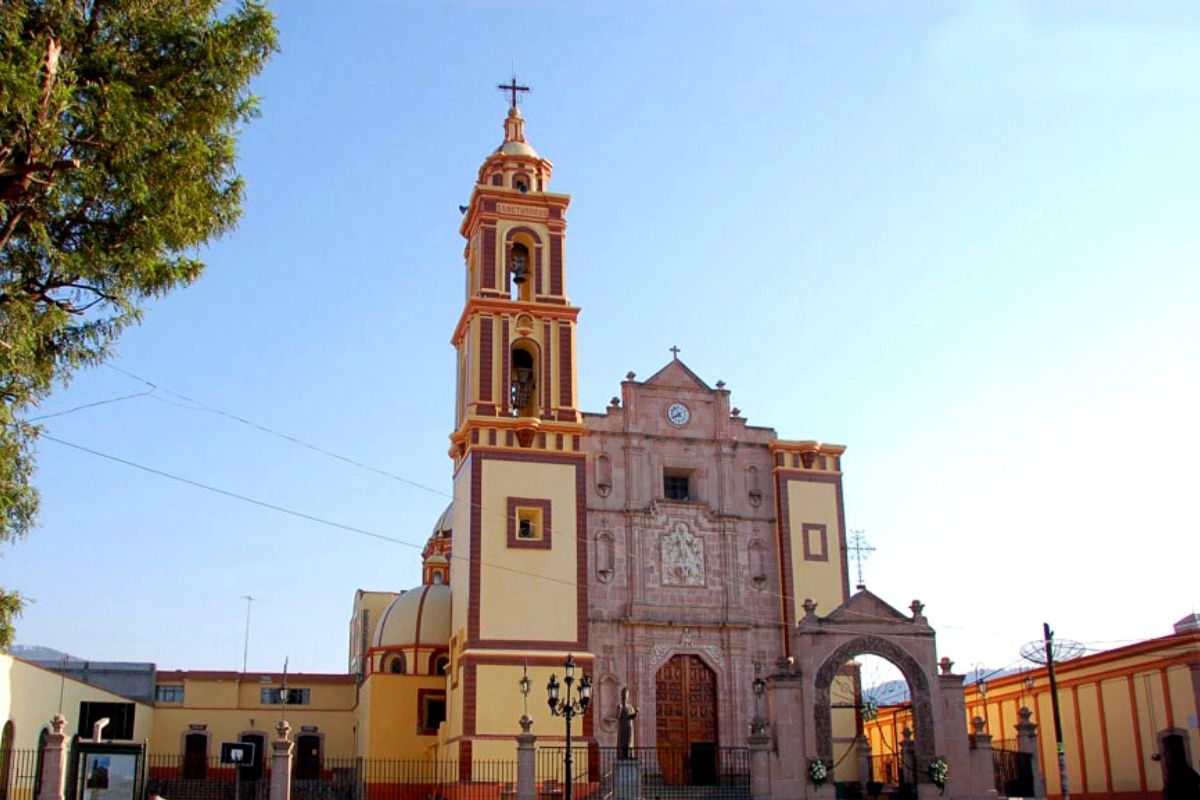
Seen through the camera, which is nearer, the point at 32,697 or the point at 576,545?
the point at 32,697

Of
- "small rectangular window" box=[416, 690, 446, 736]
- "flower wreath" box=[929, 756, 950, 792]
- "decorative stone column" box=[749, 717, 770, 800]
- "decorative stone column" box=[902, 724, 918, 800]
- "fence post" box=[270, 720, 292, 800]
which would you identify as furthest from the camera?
"small rectangular window" box=[416, 690, 446, 736]

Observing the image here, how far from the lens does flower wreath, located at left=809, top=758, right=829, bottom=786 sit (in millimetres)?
28531

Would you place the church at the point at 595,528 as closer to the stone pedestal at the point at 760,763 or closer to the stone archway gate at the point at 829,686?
the stone archway gate at the point at 829,686

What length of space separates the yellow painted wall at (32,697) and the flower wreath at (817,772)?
1829 cm

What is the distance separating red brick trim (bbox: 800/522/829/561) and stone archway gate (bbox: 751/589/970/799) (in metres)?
7.38

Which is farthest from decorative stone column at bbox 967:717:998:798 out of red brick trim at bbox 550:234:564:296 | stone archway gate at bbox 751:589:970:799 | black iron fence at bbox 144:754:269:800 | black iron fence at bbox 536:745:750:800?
black iron fence at bbox 144:754:269:800

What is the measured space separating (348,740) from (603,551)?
16118 mm

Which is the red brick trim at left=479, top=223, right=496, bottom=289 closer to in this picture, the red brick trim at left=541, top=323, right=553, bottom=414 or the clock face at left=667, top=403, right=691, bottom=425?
the red brick trim at left=541, top=323, right=553, bottom=414

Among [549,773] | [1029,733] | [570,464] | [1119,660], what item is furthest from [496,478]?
[1119,660]

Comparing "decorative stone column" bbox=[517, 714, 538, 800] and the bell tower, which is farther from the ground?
the bell tower

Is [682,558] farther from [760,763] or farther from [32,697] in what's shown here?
[32,697]

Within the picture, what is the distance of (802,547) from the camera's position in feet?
126

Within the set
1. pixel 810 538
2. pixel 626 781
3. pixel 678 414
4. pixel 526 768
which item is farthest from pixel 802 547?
pixel 526 768

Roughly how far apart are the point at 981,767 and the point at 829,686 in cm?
408
